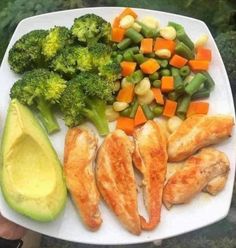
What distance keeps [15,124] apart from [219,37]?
1.06 metres

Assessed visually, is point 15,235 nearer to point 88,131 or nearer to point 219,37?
point 88,131

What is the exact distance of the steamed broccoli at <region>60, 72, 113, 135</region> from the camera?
89.9 inches

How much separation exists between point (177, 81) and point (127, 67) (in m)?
0.21

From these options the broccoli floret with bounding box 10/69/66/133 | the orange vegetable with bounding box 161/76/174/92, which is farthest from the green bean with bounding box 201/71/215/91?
the broccoli floret with bounding box 10/69/66/133

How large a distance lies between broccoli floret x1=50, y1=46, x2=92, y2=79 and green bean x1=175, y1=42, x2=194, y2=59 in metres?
0.36

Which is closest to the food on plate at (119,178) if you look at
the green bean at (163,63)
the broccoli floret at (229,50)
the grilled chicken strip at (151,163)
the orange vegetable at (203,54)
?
the grilled chicken strip at (151,163)

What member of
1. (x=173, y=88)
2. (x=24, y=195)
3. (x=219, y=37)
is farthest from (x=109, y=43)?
(x=24, y=195)

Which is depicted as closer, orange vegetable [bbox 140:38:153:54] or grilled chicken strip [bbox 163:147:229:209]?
grilled chicken strip [bbox 163:147:229:209]

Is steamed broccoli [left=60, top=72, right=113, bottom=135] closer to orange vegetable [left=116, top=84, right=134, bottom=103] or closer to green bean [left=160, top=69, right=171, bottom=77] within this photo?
orange vegetable [left=116, top=84, right=134, bottom=103]

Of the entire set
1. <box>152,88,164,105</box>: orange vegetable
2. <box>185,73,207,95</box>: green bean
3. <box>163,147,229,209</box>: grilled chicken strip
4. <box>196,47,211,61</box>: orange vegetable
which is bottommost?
<box>163,147,229,209</box>: grilled chicken strip

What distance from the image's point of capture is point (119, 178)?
2.18 metres

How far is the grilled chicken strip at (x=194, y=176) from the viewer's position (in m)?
2.16

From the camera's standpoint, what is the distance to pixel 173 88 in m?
2.35

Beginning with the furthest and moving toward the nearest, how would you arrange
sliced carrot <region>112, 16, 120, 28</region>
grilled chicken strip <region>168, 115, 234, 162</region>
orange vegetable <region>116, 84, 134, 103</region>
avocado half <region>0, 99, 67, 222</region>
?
sliced carrot <region>112, 16, 120, 28</region>, orange vegetable <region>116, 84, 134, 103</region>, grilled chicken strip <region>168, 115, 234, 162</region>, avocado half <region>0, 99, 67, 222</region>
